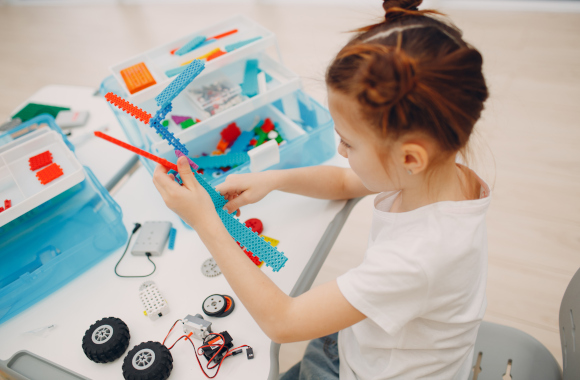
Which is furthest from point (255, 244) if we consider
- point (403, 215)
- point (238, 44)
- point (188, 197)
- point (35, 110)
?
point (35, 110)

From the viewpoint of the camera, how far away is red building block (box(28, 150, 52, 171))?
0.80 meters

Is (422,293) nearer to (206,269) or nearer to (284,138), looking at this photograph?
(206,269)

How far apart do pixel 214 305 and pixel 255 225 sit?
7.0 inches

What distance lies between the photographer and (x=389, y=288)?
1.69 feet

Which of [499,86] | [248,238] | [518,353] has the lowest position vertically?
[499,86]

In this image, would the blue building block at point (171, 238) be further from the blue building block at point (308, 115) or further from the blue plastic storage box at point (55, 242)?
the blue building block at point (308, 115)

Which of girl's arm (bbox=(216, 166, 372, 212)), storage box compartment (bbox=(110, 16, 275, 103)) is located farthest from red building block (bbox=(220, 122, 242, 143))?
girl's arm (bbox=(216, 166, 372, 212))

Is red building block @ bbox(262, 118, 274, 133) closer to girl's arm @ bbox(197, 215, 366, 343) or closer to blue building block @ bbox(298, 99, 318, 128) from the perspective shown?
blue building block @ bbox(298, 99, 318, 128)

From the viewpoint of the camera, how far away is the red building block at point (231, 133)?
3.18 feet

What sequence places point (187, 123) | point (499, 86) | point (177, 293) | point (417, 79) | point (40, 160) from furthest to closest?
point (499, 86) < point (187, 123) < point (40, 160) < point (177, 293) < point (417, 79)

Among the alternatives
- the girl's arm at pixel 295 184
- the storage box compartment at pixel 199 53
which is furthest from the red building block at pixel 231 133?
the girl's arm at pixel 295 184

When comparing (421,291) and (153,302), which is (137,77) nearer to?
(153,302)

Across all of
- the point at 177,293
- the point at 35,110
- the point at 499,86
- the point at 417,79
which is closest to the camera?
the point at 417,79

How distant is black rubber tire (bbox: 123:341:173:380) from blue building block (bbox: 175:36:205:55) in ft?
2.15
